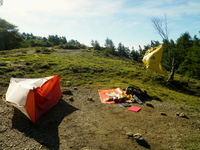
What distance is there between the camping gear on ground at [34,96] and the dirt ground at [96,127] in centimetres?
43

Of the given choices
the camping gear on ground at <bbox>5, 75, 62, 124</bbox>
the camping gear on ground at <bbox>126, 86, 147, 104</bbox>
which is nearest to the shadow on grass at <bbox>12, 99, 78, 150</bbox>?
the camping gear on ground at <bbox>5, 75, 62, 124</bbox>

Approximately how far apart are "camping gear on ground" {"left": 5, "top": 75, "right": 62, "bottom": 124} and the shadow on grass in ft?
1.11

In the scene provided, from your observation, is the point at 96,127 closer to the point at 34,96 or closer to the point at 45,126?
the point at 45,126

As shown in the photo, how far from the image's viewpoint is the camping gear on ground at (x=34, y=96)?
22.9 ft

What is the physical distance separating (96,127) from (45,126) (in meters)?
2.47

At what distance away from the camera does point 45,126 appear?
6.87 m

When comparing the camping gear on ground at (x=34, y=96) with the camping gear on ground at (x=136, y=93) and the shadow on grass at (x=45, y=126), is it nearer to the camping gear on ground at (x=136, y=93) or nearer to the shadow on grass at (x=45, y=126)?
the shadow on grass at (x=45, y=126)

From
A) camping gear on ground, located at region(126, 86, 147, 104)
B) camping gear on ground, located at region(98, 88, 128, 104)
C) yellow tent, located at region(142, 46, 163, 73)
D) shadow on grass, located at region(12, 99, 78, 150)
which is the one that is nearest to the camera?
shadow on grass, located at region(12, 99, 78, 150)

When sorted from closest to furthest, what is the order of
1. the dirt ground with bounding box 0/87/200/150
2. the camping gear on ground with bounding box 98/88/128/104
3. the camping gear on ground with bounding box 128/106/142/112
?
the dirt ground with bounding box 0/87/200/150, the camping gear on ground with bounding box 128/106/142/112, the camping gear on ground with bounding box 98/88/128/104

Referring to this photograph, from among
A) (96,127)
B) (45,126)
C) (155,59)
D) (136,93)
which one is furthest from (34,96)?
(155,59)

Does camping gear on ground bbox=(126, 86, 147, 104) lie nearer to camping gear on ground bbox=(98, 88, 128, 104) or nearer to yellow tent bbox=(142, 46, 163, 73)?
camping gear on ground bbox=(98, 88, 128, 104)

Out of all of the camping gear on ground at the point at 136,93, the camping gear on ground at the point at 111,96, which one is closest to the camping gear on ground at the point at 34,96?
the camping gear on ground at the point at 111,96

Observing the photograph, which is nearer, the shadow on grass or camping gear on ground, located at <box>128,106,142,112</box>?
the shadow on grass

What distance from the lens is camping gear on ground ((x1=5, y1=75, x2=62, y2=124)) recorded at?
6.99 meters
